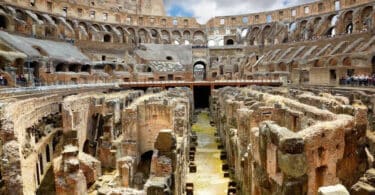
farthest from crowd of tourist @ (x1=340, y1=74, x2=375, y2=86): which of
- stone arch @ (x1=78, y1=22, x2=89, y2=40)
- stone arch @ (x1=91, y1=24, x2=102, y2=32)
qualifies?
stone arch @ (x1=91, y1=24, x2=102, y2=32)

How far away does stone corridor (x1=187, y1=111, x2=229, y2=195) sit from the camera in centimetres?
1181

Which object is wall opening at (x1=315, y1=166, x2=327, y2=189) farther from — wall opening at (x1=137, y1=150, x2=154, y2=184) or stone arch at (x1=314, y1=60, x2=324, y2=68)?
stone arch at (x1=314, y1=60, x2=324, y2=68)

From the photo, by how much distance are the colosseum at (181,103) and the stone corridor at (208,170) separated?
0.09 m

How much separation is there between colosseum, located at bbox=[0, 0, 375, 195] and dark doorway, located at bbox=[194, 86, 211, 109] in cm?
15

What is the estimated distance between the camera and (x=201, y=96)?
137ft

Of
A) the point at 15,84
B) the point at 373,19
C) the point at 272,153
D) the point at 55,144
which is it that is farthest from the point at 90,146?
the point at 373,19

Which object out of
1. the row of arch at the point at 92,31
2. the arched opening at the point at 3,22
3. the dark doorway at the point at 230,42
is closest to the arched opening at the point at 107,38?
the row of arch at the point at 92,31

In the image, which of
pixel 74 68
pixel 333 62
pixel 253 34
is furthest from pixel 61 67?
pixel 253 34

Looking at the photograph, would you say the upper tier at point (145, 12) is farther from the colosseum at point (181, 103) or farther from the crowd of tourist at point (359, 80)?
the crowd of tourist at point (359, 80)

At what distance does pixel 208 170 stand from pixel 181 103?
396cm

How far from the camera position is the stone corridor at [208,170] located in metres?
11.8

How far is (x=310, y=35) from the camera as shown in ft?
165

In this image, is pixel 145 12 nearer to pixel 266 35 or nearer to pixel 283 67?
pixel 266 35

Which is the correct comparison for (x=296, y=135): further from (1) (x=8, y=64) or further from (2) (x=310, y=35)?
(2) (x=310, y=35)
